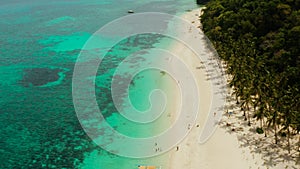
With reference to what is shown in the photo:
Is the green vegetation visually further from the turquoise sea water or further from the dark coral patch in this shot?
the dark coral patch

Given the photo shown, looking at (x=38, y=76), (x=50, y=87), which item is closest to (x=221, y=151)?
(x=50, y=87)

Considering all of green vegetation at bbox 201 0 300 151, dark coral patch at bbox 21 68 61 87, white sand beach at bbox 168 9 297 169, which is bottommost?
white sand beach at bbox 168 9 297 169

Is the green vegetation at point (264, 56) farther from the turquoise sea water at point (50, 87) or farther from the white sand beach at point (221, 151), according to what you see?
the turquoise sea water at point (50, 87)

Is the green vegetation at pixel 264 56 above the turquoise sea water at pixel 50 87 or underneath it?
above

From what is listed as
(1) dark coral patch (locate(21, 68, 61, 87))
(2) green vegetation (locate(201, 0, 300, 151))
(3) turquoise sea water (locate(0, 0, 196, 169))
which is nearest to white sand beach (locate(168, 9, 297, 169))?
(2) green vegetation (locate(201, 0, 300, 151))

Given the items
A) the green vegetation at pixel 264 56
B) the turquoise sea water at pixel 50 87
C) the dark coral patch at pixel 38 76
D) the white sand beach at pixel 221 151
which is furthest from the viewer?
the dark coral patch at pixel 38 76

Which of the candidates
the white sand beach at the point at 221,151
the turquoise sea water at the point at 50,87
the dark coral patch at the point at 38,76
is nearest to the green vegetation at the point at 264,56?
the white sand beach at the point at 221,151

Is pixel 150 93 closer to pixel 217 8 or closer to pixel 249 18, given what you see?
pixel 249 18
